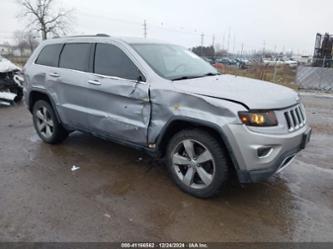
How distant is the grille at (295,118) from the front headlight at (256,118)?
297mm

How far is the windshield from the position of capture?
3713mm

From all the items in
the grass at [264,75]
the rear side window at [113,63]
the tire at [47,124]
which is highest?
the rear side window at [113,63]

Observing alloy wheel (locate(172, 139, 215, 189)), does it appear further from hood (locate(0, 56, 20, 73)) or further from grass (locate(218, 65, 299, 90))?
grass (locate(218, 65, 299, 90))

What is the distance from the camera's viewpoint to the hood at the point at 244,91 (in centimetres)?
298

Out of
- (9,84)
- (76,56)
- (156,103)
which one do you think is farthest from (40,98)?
(9,84)

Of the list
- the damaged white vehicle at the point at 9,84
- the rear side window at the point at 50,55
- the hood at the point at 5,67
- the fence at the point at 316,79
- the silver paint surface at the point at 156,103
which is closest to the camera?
the silver paint surface at the point at 156,103

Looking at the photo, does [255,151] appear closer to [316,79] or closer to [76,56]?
[76,56]

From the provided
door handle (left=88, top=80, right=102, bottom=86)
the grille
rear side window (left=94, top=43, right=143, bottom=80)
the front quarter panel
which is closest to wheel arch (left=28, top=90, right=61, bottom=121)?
door handle (left=88, top=80, right=102, bottom=86)

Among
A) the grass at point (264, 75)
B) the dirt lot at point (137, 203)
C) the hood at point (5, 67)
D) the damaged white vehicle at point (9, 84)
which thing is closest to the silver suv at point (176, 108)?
the dirt lot at point (137, 203)

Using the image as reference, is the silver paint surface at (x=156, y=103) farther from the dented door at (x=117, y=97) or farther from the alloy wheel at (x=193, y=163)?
the alloy wheel at (x=193, y=163)

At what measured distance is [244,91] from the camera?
10.4 feet

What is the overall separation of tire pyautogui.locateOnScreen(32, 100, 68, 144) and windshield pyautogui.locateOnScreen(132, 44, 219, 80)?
80.2 inches

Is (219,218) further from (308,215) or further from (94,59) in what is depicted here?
(94,59)

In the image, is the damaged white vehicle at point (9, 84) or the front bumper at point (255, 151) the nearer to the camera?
the front bumper at point (255, 151)
